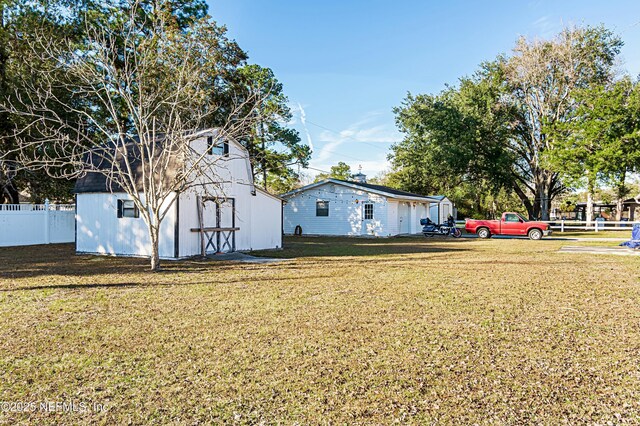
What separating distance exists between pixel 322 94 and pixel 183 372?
21725 mm

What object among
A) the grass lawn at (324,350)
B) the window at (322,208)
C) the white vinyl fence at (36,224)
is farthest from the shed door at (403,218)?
the white vinyl fence at (36,224)

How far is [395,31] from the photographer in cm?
1886

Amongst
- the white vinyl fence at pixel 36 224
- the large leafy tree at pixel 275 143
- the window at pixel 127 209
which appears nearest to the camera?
the window at pixel 127 209

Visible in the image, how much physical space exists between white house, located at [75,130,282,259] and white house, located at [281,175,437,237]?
775cm

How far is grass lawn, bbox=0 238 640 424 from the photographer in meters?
3.13

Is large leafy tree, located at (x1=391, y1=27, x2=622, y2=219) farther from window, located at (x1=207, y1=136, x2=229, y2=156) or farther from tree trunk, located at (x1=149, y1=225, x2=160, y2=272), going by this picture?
tree trunk, located at (x1=149, y1=225, x2=160, y2=272)

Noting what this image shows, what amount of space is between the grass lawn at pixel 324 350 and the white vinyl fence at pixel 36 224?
10293mm

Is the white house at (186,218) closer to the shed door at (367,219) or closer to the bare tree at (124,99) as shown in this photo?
the bare tree at (124,99)

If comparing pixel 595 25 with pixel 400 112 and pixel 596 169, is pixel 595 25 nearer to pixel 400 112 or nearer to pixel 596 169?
pixel 596 169

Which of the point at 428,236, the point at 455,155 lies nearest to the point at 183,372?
the point at 428,236

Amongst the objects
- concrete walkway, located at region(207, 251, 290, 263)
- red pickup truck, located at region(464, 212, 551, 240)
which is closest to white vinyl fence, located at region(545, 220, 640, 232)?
red pickup truck, located at region(464, 212, 551, 240)

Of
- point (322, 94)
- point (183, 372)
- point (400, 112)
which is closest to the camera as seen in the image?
point (183, 372)

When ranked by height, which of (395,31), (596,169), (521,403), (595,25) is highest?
(595,25)

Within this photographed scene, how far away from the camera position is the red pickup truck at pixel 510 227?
856 inches
